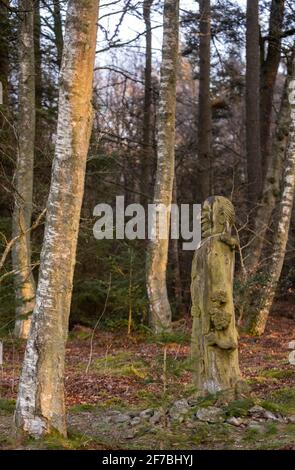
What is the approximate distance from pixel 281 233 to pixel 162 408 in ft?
31.2

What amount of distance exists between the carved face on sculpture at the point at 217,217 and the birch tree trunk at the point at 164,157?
5.86 metres

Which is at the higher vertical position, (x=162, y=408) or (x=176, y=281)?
(x=176, y=281)

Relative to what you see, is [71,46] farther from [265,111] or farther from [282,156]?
[265,111]

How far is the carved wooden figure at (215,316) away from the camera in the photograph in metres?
8.09

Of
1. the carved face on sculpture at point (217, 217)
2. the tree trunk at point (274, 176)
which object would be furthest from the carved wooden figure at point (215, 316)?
the tree trunk at point (274, 176)

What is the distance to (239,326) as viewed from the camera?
53.7 ft

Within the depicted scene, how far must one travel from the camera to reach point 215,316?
809 centimetres

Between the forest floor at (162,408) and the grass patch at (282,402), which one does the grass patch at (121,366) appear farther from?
the grass patch at (282,402)

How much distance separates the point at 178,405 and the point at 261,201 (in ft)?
35.4

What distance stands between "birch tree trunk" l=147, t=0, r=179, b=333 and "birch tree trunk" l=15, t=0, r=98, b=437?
7.78 metres

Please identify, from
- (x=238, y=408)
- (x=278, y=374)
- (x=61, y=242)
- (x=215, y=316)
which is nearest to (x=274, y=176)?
(x=278, y=374)

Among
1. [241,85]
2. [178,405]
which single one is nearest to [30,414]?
[178,405]

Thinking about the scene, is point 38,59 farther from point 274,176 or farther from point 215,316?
point 215,316

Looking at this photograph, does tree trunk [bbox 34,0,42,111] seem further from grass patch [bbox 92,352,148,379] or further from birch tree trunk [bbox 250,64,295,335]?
grass patch [bbox 92,352,148,379]
